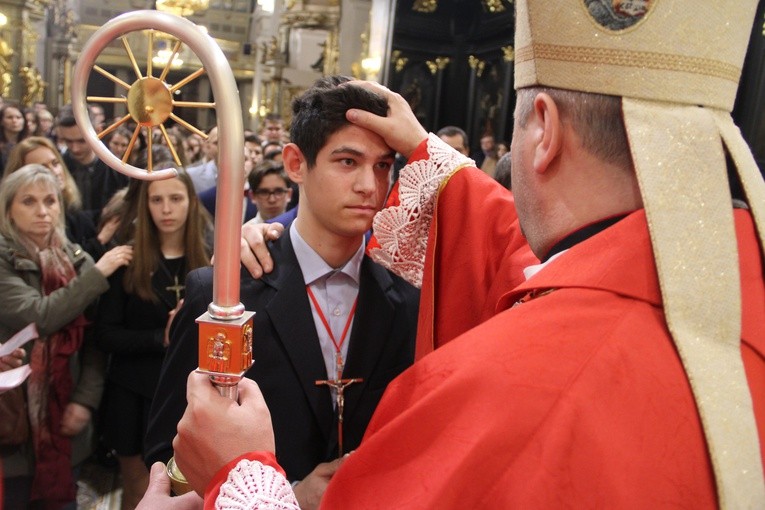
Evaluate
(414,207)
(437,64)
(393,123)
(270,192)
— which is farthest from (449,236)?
(437,64)

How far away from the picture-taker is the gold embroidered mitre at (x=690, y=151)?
0.91 m

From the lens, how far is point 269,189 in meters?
4.38

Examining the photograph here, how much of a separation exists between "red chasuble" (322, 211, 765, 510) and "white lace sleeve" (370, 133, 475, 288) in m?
0.83

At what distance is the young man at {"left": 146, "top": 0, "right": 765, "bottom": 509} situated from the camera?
2.92 feet

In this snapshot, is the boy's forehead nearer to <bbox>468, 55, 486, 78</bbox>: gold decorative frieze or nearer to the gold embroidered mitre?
the gold embroidered mitre

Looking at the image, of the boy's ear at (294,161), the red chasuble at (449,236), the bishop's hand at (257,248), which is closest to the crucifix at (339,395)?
the red chasuble at (449,236)

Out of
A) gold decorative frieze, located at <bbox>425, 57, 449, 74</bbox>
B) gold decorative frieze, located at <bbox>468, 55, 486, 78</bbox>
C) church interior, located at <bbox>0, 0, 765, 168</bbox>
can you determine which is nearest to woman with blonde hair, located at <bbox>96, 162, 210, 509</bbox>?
church interior, located at <bbox>0, 0, 765, 168</bbox>

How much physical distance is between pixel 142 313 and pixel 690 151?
2700mm

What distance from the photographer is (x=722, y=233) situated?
38.7 inches

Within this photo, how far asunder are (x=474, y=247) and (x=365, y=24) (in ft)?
45.5

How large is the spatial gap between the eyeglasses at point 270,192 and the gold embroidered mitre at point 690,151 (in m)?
3.40

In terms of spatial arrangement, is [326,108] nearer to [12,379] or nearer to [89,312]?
[12,379]

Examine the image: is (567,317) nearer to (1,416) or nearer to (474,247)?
(474,247)

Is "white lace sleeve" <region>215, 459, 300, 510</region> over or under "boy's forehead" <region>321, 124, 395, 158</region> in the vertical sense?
under
